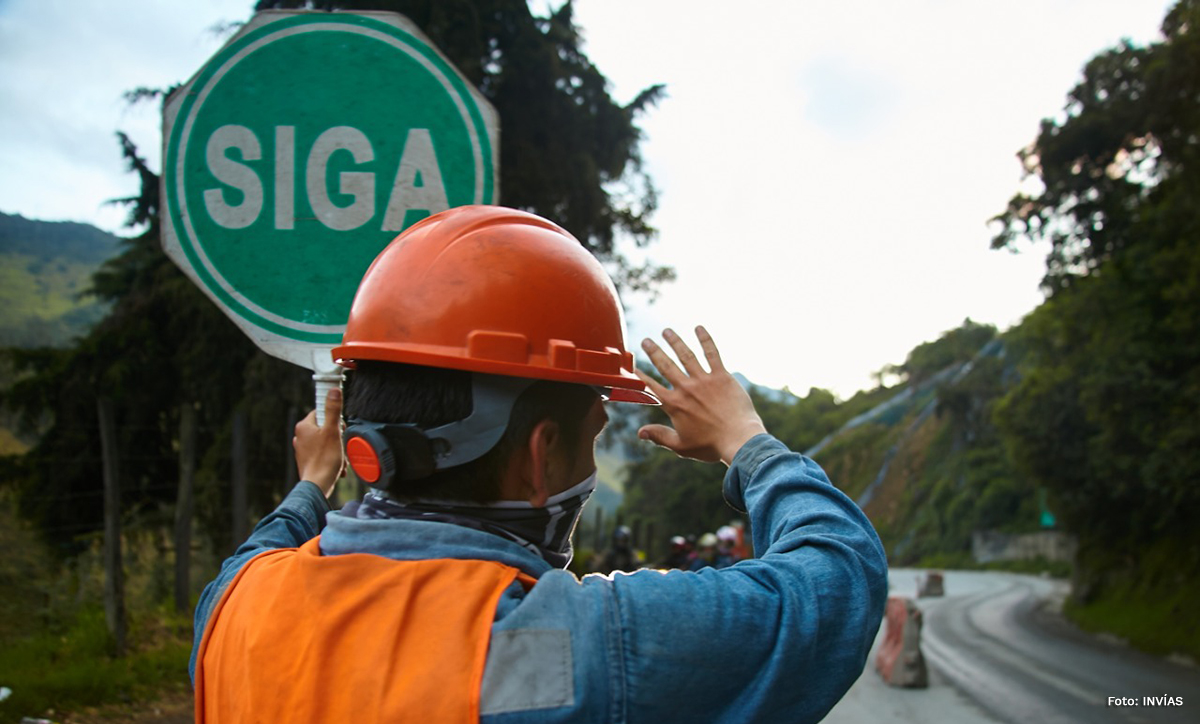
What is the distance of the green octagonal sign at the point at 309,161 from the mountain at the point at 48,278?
900 cm

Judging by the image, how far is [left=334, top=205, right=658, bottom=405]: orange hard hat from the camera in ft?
4.17

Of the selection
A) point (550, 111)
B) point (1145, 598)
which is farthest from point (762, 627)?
point (1145, 598)

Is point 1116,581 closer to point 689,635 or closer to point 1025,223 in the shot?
point 1025,223

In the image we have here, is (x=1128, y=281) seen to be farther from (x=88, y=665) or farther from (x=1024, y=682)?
(x=88, y=665)

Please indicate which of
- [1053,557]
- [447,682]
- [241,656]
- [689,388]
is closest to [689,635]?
[447,682]

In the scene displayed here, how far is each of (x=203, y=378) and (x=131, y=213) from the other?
2179mm

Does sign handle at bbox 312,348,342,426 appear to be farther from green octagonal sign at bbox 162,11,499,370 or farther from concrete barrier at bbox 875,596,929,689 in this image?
concrete barrier at bbox 875,596,929,689

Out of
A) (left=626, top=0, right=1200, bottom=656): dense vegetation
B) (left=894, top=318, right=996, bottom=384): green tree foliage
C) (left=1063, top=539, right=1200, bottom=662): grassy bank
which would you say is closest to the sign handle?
(left=626, top=0, right=1200, bottom=656): dense vegetation

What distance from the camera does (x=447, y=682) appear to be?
1.05 m

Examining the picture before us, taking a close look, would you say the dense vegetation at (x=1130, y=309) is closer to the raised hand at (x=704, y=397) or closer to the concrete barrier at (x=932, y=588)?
the concrete barrier at (x=932, y=588)

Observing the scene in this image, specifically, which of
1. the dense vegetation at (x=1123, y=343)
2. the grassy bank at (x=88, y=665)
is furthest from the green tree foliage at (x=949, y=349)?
the grassy bank at (x=88, y=665)

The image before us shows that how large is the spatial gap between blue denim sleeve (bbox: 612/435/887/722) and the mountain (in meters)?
10.2

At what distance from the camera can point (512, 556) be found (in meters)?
1.23

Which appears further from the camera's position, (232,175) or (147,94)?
(147,94)
